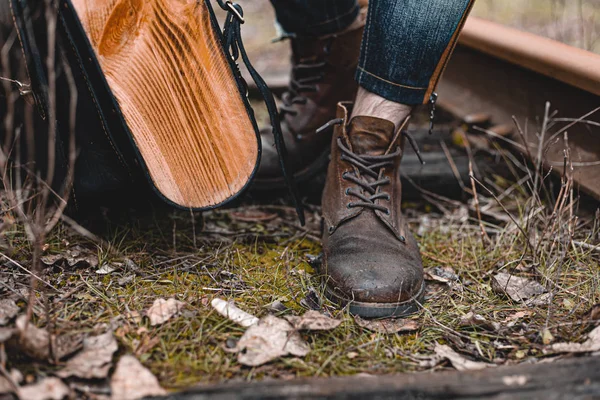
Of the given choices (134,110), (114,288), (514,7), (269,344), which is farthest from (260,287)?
(514,7)

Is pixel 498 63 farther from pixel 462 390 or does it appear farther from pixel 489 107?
pixel 462 390

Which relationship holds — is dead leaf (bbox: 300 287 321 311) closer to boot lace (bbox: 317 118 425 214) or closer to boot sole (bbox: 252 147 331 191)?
boot lace (bbox: 317 118 425 214)

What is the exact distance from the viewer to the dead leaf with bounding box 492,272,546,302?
1.57 metres

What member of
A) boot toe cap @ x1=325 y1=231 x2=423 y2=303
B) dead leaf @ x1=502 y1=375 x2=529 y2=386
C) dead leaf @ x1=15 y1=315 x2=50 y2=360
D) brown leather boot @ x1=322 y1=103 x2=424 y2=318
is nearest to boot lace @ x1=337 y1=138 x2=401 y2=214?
brown leather boot @ x1=322 y1=103 x2=424 y2=318

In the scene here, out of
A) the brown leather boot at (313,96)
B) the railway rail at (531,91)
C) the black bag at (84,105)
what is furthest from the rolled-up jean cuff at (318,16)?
the railway rail at (531,91)

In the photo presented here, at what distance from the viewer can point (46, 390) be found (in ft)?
3.44

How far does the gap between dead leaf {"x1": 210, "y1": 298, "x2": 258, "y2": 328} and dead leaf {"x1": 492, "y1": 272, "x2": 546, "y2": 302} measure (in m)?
0.74

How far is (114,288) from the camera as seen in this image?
1.51 m

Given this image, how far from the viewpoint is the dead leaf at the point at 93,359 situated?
3.68ft

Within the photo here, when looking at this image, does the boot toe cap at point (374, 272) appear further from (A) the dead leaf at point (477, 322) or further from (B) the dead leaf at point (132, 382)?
(B) the dead leaf at point (132, 382)

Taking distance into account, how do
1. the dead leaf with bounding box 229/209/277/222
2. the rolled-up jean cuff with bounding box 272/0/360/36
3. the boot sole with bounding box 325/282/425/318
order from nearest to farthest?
the boot sole with bounding box 325/282/425/318, the rolled-up jean cuff with bounding box 272/0/360/36, the dead leaf with bounding box 229/209/277/222

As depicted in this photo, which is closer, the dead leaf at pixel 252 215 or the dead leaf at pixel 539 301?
the dead leaf at pixel 539 301

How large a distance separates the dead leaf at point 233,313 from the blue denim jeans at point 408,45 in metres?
0.78

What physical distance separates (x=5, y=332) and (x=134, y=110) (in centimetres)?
63
